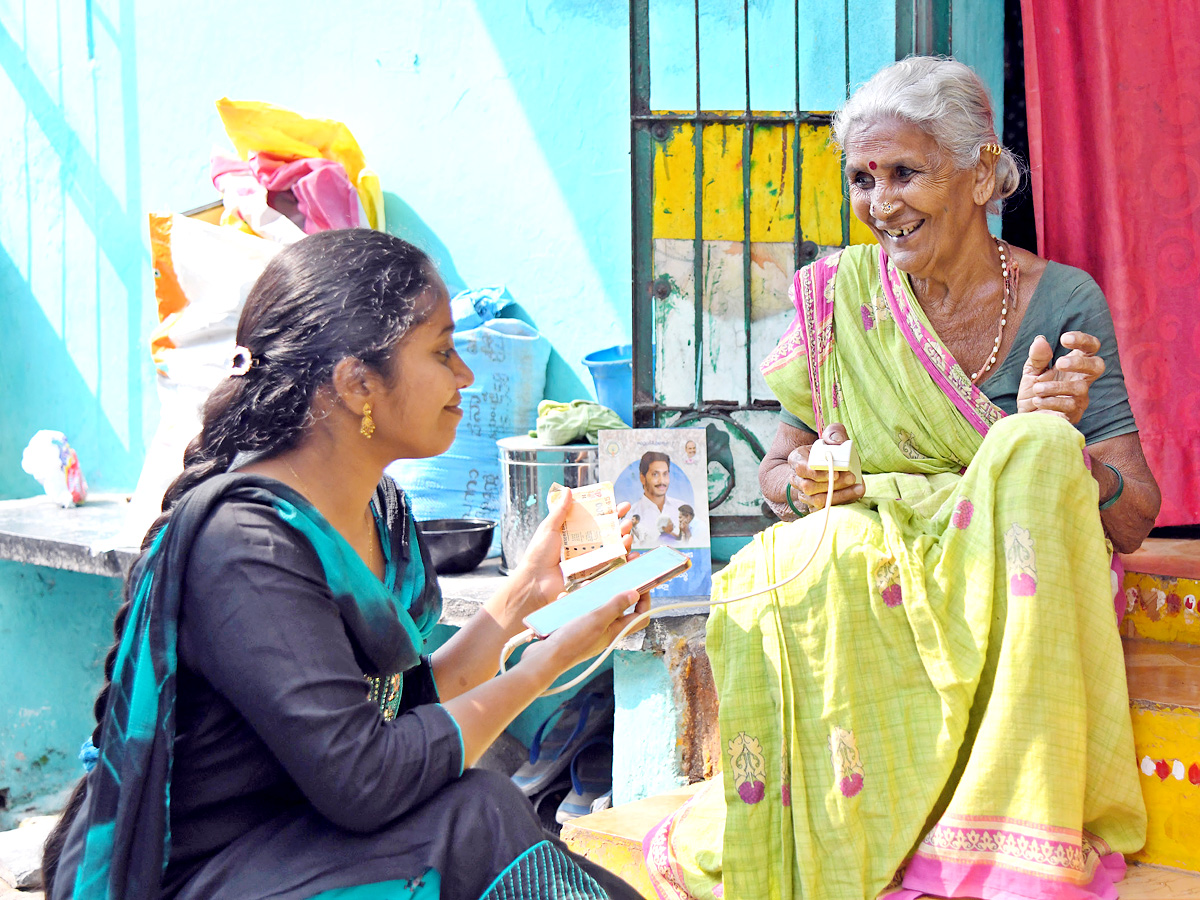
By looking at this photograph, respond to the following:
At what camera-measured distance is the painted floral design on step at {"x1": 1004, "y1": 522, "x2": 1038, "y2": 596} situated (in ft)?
A: 5.77

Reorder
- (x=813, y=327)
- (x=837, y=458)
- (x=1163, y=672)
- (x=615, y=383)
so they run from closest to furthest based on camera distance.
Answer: (x=837, y=458) < (x=1163, y=672) < (x=813, y=327) < (x=615, y=383)

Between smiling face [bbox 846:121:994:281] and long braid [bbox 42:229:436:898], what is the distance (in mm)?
1212

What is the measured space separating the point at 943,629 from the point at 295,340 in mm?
1186

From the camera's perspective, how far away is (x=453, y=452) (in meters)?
3.62

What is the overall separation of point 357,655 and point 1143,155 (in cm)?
237

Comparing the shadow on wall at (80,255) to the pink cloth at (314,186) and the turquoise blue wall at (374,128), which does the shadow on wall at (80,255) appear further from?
the pink cloth at (314,186)

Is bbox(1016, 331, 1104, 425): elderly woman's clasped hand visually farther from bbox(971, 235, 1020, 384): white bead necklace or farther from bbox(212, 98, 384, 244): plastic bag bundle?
bbox(212, 98, 384, 244): plastic bag bundle

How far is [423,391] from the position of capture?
151 cm

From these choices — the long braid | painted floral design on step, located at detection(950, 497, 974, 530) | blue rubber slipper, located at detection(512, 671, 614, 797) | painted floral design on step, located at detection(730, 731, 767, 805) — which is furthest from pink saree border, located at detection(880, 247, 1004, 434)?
blue rubber slipper, located at detection(512, 671, 614, 797)

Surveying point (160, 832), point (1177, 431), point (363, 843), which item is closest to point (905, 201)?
point (1177, 431)

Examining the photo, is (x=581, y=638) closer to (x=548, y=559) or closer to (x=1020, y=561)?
(x=548, y=559)

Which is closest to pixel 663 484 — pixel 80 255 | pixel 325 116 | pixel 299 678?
pixel 299 678

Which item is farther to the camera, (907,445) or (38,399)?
(38,399)

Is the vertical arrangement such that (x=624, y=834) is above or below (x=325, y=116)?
below
